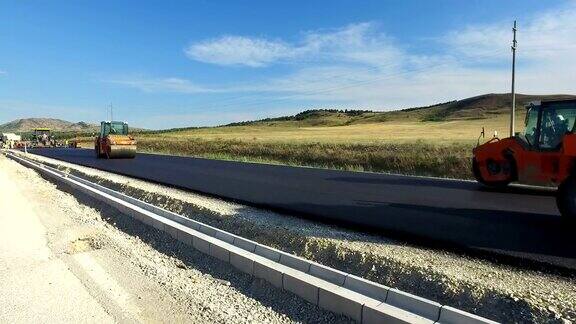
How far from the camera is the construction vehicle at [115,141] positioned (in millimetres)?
28266

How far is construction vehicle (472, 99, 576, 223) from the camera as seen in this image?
30.8 ft

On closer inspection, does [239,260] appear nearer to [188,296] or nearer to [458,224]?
[188,296]

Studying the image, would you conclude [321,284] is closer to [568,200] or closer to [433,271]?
[433,271]

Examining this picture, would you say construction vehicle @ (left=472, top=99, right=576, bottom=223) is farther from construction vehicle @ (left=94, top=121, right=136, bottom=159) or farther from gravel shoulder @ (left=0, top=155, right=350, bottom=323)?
construction vehicle @ (left=94, top=121, right=136, bottom=159)

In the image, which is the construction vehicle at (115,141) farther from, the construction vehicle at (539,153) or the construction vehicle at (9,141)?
the construction vehicle at (9,141)

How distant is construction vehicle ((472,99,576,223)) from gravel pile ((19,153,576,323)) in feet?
12.2

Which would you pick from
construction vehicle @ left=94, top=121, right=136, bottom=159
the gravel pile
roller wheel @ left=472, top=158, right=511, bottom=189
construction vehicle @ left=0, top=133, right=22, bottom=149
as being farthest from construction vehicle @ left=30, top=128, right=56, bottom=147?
the gravel pile

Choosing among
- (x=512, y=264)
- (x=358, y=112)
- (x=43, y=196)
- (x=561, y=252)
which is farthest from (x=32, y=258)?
(x=358, y=112)

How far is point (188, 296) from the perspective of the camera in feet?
17.4

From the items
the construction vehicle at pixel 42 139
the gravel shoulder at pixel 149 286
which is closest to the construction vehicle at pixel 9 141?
the construction vehicle at pixel 42 139

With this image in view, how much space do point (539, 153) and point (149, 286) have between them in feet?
27.9

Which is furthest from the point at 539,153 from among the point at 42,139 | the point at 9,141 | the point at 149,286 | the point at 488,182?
the point at 9,141

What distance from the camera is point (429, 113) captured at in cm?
11344

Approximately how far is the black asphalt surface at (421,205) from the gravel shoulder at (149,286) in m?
2.75
